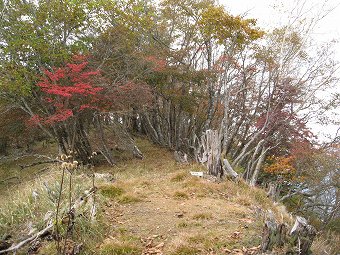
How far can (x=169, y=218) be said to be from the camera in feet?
17.9

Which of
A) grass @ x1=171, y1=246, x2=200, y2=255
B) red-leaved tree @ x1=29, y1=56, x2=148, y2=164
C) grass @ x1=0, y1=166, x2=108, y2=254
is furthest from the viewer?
red-leaved tree @ x1=29, y1=56, x2=148, y2=164

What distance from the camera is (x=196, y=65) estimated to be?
16.4 m

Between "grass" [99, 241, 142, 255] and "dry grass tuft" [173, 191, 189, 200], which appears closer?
"grass" [99, 241, 142, 255]

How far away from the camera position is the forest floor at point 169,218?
4324 millimetres

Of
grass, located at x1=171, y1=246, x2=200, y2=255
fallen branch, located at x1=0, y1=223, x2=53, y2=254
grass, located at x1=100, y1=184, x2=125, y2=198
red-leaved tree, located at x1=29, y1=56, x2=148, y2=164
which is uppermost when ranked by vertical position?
red-leaved tree, located at x1=29, y1=56, x2=148, y2=164

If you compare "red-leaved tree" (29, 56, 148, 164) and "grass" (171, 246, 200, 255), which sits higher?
"red-leaved tree" (29, 56, 148, 164)

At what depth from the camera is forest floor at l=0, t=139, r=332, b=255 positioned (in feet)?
14.2

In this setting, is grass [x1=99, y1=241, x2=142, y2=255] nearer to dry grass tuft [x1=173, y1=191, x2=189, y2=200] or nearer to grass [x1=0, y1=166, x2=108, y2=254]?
grass [x1=0, y1=166, x2=108, y2=254]

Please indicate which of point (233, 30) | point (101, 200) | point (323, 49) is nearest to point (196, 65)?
point (233, 30)

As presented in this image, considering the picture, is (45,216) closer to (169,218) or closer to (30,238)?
(30,238)

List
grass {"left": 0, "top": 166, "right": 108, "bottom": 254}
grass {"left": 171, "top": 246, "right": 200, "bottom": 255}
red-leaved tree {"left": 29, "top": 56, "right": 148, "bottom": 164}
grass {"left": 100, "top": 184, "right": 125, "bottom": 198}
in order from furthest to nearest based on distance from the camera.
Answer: red-leaved tree {"left": 29, "top": 56, "right": 148, "bottom": 164}
grass {"left": 100, "top": 184, "right": 125, "bottom": 198}
grass {"left": 0, "top": 166, "right": 108, "bottom": 254}
grass {"left": 171, "top": 246, "right": 200, "bottom": 255}

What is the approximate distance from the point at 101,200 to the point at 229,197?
2652 millimetres

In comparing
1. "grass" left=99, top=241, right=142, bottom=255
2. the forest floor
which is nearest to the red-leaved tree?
the forest floor

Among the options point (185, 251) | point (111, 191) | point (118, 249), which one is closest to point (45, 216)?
point (118, 249)
